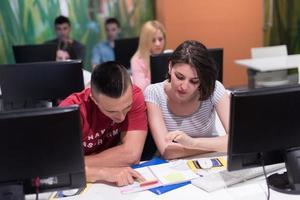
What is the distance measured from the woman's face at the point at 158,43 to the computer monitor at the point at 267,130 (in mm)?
2257

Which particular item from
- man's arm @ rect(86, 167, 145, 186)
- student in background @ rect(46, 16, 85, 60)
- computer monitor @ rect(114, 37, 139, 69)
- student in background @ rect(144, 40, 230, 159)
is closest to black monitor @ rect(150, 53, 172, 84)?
student in background @ rect(144, 40, 230, 159)

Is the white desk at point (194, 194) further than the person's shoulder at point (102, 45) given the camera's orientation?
No

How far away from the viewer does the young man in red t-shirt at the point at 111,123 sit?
1549 mm

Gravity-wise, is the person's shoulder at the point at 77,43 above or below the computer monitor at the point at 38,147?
above

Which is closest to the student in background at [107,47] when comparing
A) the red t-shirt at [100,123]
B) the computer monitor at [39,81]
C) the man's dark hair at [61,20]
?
the man's dark hair at [61,20]

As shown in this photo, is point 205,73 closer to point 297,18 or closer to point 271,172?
point 271,172

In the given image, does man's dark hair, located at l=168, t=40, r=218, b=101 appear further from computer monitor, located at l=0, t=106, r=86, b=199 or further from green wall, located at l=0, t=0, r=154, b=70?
green wall, located at l=0, t=0, r=154, b=70

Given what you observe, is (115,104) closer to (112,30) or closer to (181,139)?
(181,139)

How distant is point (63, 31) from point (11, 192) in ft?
12.7

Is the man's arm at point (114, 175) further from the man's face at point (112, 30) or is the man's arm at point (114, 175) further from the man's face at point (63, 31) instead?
the man's face at point (112, 30)

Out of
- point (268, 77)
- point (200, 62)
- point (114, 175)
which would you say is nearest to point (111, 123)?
point (114, 175)

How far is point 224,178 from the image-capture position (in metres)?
1.56

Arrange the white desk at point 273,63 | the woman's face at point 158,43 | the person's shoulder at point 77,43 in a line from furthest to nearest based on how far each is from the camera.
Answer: the person's shoulder at point 77,43, the white desk at point 273,63, the woman's face at point 158,43

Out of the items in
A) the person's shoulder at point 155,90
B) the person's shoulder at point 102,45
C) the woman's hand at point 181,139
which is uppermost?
the person's shoulder at point 102,45
